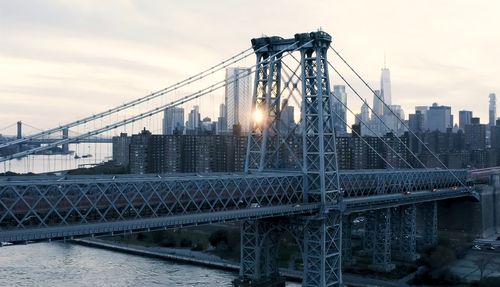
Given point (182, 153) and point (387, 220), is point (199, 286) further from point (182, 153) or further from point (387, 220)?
point (182, 153)

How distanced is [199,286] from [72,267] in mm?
11253

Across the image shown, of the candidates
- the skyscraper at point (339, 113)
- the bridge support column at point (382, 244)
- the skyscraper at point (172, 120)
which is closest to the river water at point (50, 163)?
the skyscraper at point (172, 120)

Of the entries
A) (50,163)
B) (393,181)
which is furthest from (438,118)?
(393,181)

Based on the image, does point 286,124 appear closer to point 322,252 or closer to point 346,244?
point 346,244

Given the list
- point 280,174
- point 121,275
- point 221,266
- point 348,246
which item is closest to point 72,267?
point 121,275

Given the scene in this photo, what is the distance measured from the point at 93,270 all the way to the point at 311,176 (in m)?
20.5

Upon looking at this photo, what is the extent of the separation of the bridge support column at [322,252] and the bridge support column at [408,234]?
14.5 metres

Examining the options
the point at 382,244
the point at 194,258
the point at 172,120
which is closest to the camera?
the point at 382,244

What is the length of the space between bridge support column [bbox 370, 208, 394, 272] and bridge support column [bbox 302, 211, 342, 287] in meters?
10.8

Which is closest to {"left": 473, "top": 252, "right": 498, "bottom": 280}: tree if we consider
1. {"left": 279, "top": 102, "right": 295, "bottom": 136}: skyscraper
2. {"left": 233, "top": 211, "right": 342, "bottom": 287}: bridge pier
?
{"left": 233, "top": 211, "right": 342, "bottom": 287}: bridge pier

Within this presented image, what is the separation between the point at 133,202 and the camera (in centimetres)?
2077

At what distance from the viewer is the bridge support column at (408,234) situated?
40.6m

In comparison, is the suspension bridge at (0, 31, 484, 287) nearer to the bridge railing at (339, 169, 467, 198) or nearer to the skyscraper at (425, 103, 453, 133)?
the bridge railing at (339, 169, 467, 198)

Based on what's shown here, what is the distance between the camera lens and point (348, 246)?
1567 inches
